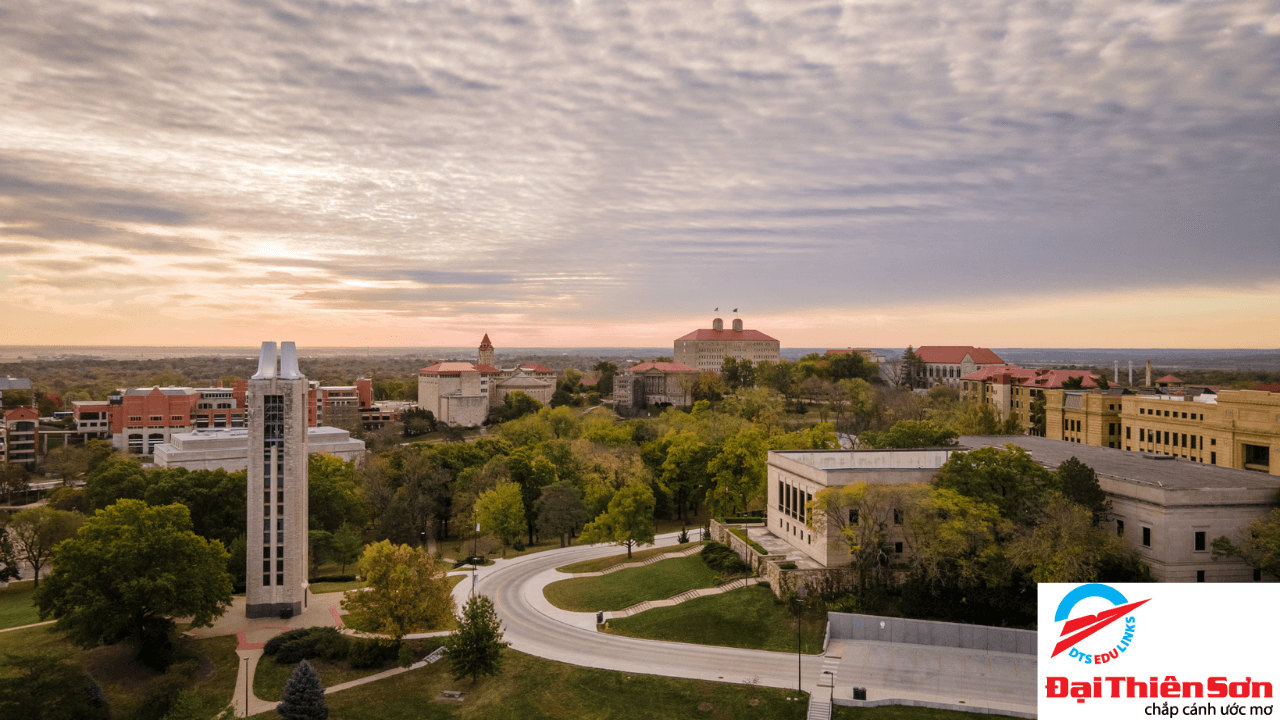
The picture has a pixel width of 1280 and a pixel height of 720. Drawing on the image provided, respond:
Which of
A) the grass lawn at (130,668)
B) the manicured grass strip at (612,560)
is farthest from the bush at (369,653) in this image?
the manicured grass strip at (612,560)

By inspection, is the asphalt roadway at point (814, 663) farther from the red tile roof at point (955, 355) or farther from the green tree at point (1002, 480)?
the red tile roof at point (955, 355)

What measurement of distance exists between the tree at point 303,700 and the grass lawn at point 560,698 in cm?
261

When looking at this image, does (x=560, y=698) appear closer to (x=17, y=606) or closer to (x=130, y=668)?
(x=130, y=668)

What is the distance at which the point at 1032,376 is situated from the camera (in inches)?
4449

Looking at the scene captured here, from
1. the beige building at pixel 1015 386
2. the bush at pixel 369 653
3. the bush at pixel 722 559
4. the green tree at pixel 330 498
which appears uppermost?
the beige building at pixel 1015 386

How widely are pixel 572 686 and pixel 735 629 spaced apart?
1092cm

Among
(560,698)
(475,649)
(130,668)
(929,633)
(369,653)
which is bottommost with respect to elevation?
(130,668)

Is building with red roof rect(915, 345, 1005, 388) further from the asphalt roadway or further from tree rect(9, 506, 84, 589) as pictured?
tree rect(9, 506, 84, 589)

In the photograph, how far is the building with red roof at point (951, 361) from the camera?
552 ft

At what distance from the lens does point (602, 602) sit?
51.9 meters

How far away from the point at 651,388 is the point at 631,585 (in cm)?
12454

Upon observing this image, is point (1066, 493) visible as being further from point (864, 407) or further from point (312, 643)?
point (864, 407)

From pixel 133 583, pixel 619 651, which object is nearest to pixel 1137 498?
pixel 619 651

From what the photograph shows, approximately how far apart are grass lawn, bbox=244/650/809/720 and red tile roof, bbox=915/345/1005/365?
150m
